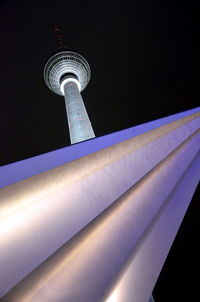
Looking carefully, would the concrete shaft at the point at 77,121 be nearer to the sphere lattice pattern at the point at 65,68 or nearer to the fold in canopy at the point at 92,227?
the sphere lattice pattern at the point at 65,68

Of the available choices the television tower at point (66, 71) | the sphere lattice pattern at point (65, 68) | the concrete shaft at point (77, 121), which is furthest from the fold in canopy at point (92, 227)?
the sphere lattice pattern at point (65, 68)

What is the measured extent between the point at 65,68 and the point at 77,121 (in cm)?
839

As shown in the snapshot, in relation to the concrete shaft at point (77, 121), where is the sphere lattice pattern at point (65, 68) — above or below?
above

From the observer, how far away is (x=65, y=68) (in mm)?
18938

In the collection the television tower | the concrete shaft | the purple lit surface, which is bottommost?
the purple lit surface

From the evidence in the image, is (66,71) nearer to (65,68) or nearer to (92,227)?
(65,68)

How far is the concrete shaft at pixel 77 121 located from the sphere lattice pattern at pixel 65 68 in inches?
145

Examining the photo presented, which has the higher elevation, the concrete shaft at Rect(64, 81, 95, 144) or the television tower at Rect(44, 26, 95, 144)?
the television tower at Rect(44, 26, 95, 144)

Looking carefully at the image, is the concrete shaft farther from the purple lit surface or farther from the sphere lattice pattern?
the purple lit surface

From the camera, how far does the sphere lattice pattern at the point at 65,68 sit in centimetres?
1812

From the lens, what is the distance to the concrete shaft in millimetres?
11854

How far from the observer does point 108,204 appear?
87.5 inches

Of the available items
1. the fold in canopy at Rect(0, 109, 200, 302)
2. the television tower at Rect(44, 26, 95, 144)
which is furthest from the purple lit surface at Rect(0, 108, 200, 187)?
the television tower at Rect(44, 26, 95, 144)

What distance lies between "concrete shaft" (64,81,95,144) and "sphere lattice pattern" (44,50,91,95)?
3.69 meters
